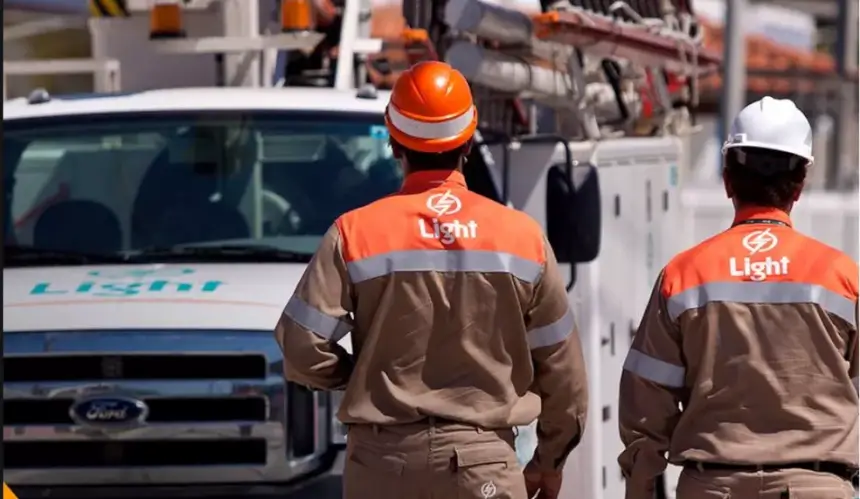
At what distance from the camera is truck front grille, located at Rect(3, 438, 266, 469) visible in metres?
4.98

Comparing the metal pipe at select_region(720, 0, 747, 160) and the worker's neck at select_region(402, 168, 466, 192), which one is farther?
the metal pipe at select_region(720, 0, 747, 160)

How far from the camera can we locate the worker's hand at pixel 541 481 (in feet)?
13.8

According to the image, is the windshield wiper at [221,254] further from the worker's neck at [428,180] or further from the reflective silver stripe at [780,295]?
the reflective silver stripe at [780,295]

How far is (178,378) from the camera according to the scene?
16.3 ft

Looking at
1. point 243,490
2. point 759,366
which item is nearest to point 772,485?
point 759,366

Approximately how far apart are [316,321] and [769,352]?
3.45 feet

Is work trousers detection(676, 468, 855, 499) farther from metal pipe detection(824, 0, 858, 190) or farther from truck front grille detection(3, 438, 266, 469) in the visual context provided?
→ metal pipe detection(824, 0, 858, 190)

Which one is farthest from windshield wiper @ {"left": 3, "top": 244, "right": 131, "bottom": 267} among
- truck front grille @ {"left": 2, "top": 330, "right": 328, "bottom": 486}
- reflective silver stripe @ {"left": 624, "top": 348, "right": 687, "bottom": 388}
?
reflective silver stripe @ {"left": 624, "top": 348, "right": 687, "bottom": 388}

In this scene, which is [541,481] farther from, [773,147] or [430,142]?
[773,147]

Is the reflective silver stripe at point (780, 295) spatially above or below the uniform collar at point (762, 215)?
below

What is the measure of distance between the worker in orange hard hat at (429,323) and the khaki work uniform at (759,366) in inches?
13.1

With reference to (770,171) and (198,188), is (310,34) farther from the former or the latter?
(770,171)

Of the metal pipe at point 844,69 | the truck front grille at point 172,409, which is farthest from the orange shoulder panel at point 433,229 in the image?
the metal pipe at point 844,69

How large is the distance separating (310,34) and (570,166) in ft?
6.54
